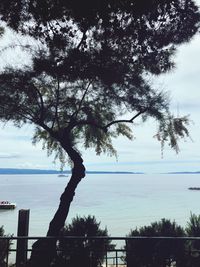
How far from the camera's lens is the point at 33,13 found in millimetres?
7230

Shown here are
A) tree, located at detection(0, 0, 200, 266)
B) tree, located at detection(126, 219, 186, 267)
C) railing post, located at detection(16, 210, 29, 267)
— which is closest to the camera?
tree, located at detection(0, 0, 200, 266)

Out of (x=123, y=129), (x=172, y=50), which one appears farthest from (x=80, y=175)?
(x=172, y=50)

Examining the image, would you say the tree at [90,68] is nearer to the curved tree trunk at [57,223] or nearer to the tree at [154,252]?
the curved tree trunk at [57,223]

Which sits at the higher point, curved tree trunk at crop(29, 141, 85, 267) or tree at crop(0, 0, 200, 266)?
tree at crop(0, 0, 200, 266)

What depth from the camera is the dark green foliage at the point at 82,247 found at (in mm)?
8914

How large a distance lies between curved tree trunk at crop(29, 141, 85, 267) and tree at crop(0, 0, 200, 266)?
3 cm

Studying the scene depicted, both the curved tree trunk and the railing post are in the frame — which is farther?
the railing post

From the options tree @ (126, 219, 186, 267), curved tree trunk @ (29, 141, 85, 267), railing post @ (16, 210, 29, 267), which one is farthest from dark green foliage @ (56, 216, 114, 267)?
railing post @ (16, 210, 29, 267)

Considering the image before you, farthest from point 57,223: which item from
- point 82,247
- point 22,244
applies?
point 82,247

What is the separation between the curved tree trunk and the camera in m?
8.23

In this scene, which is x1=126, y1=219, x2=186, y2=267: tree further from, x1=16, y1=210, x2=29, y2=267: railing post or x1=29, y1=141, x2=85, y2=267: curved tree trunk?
x1=16, y1=210, x2=29, y2=267: railing post

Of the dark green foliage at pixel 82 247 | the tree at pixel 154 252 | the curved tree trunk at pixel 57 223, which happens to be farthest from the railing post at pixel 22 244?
the tree at pixel 154 252

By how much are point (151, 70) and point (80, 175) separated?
3710 millimetres

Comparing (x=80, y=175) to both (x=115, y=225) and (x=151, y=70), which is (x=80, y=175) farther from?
(x=115, y=225)
